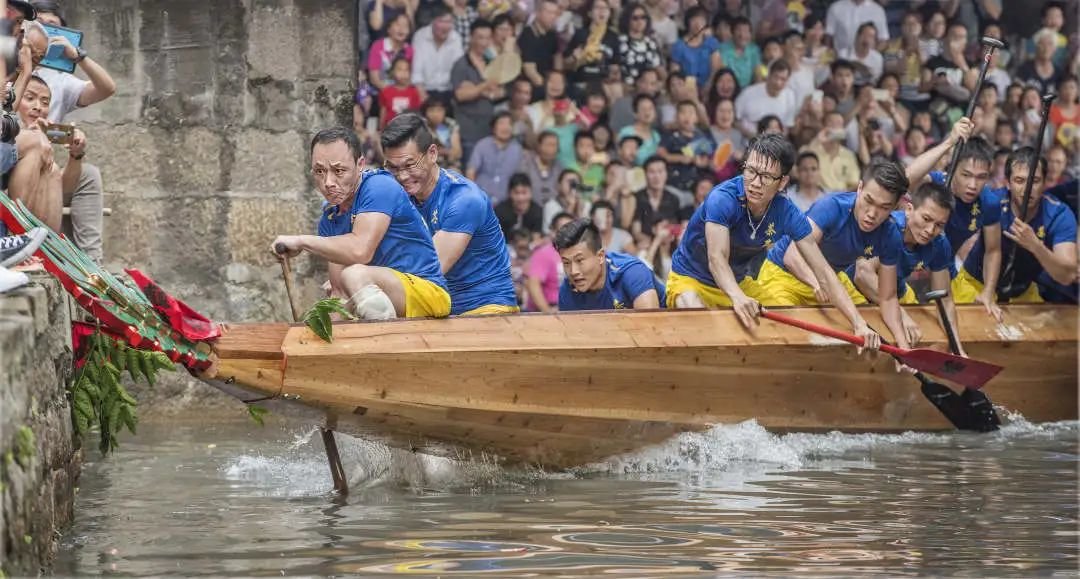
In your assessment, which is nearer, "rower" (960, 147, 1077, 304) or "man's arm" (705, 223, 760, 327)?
"man's arm" (705, 223, 760, 327)

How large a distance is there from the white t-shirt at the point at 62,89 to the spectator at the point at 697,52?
5363mm

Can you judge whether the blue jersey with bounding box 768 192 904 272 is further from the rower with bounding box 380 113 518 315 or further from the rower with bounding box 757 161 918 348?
the rower with bounding box 380 113 518 315

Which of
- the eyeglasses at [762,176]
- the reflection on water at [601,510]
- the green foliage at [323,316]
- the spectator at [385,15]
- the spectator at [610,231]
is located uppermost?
the spectator at [385,15]

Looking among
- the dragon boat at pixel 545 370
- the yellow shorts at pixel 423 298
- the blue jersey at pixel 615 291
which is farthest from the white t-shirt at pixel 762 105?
the yellow shorts at pixel 423 298

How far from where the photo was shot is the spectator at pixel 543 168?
12.3m

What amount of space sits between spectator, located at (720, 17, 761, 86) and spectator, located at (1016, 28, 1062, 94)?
259 centimetres

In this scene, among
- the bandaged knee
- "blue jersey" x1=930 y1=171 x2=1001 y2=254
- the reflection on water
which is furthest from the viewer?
"blue jersey" x1=930 y1=171 x2=1001 y2=254

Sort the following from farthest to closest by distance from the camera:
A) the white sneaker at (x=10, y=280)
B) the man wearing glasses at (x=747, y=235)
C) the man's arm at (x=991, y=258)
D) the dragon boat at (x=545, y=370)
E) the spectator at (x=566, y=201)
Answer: the spectator at (x=566, y=201), the man's arm at (x=991, y=258), the man wearing glasses at (x=747, y=235), the dragon boat at (x=545, y=370), the white sneaker at (x=10, y=280)

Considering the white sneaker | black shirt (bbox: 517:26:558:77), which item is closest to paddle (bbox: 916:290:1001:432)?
black shirt (bbox: 517:26:558:77)

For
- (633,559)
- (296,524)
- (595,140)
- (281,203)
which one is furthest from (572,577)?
(595,140)

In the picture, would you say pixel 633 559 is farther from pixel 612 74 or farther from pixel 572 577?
pixel 612 74

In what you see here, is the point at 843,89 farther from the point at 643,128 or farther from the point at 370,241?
the point at 370,241

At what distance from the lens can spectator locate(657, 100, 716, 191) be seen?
1283cm

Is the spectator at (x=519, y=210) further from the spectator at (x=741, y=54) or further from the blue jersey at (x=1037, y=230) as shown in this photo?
the blue jersey at (x=1037, y=230)
